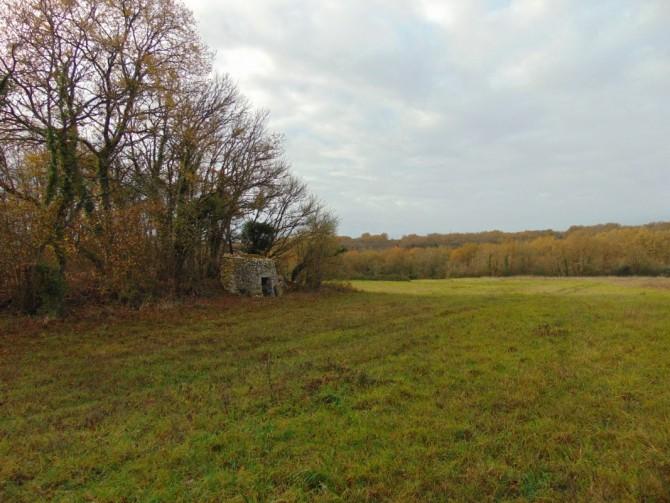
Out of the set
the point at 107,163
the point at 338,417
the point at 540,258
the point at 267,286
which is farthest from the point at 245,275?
the point at 540,258

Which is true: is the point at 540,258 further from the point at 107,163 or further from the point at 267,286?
the point at 107,163

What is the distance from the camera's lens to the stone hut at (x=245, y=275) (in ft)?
70.5

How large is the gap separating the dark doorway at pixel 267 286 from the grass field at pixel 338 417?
12.0 m

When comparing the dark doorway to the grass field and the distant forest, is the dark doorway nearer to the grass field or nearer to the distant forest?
the grass field

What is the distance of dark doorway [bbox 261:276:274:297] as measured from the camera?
74.2 feet

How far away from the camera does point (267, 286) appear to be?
22781mm

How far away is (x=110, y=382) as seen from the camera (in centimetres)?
689

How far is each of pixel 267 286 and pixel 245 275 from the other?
1.72m

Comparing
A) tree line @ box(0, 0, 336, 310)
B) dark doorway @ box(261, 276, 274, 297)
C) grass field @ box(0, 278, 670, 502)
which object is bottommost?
grass field @ box(0, 278, 670, 502)

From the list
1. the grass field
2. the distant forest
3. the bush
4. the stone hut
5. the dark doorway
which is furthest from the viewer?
the distant forest

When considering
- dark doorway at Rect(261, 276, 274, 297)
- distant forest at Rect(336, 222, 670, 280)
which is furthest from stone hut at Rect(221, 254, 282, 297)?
distant forest at Rect(336, 222, 670, 280)

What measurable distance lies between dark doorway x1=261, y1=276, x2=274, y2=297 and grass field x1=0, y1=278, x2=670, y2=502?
39.4 ft

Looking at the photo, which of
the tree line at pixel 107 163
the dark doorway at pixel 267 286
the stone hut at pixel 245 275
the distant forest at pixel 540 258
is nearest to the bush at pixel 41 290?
the tree line at pixel 107 163

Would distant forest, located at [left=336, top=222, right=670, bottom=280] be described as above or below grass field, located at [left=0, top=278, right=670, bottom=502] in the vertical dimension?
above
